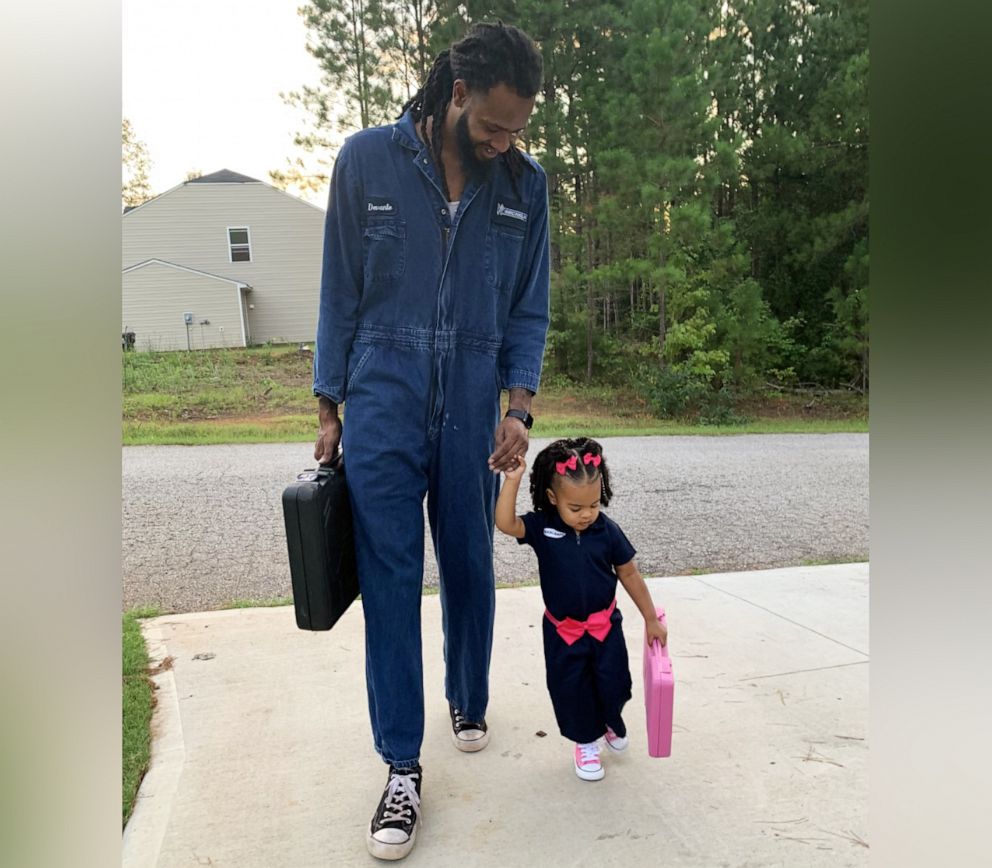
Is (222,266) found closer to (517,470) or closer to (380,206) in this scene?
(380,206)

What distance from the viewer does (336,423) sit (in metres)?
1.99

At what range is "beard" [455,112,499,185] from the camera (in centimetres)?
181

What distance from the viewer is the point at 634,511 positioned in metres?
6.24

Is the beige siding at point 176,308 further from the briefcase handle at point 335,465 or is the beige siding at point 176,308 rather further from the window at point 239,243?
the briefcase handle at point 335,465

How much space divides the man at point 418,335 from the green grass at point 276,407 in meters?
Result: 1.01

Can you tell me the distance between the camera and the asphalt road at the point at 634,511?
4812 mm

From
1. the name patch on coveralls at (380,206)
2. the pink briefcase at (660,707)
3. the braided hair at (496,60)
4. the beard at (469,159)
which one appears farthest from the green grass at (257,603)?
the braided hair at (496,60)

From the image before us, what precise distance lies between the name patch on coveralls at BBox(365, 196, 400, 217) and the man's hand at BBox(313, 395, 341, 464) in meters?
0.49

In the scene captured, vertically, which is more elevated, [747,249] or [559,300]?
[747,249]

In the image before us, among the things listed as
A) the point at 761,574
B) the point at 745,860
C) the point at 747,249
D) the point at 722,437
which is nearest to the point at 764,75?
the point at 747,249

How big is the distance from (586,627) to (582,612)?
51mm
